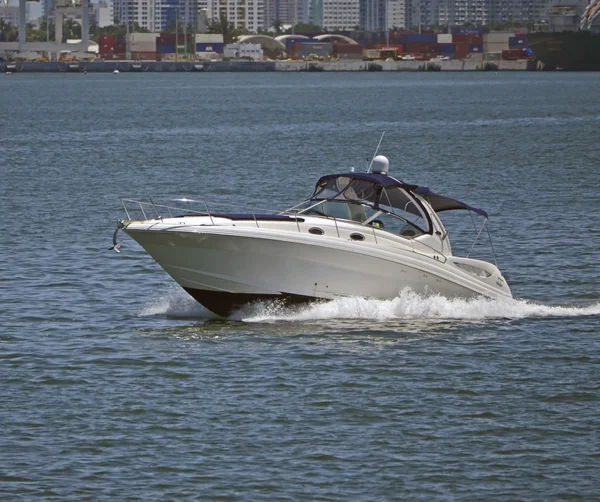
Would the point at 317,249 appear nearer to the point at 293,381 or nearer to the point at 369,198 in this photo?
the point at 369,198

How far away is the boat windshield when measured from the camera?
2328cm

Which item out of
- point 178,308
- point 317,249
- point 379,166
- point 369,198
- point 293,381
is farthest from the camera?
point 178,308

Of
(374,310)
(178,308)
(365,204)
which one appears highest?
(365,204)

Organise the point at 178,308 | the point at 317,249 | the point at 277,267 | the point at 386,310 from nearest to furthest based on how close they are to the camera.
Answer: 1. the point at 317,249
2. the point at 277,267
3. the point at 386,310
4. the point at 178,308

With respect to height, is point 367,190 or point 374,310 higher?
point 367,190

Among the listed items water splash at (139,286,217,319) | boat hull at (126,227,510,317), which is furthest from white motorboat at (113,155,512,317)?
water splash at (139,286,217,319)

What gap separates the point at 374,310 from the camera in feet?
76.3

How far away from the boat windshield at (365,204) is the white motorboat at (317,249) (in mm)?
17

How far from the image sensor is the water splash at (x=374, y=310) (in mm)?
23094

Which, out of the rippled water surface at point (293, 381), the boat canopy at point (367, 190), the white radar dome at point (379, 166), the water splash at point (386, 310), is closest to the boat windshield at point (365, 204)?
the boat canopy at point (367, 190)

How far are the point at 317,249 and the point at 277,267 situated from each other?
2.53 ft

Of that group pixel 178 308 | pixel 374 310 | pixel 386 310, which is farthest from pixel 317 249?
pixel 178 308

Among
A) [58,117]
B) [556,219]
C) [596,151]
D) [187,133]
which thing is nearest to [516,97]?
[58,117]

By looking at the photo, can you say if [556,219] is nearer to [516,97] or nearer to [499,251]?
[499,251]
